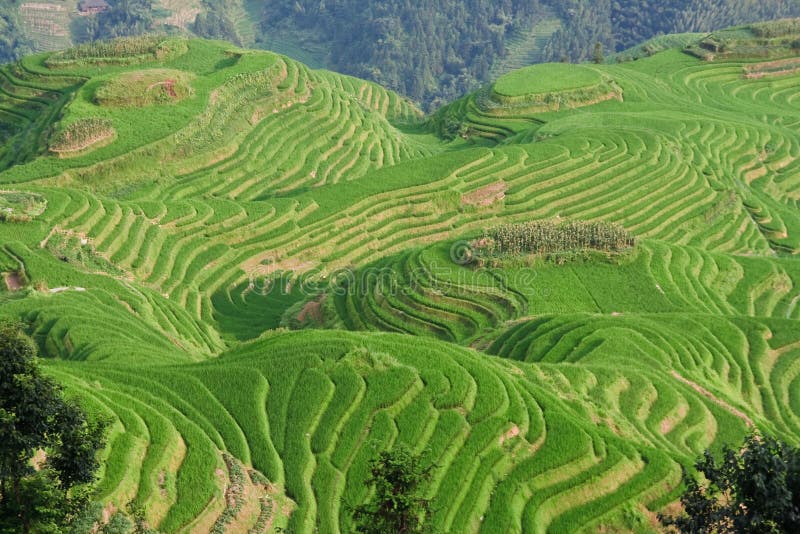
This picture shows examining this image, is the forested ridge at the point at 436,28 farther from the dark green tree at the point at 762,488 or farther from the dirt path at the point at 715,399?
the dark green tree at the point at 762,488

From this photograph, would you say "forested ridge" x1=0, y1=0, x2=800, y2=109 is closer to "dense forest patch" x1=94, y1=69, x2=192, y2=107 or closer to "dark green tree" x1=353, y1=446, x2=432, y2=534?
"dense forest patch" x1=94, y1=69, x2=192, y2=107

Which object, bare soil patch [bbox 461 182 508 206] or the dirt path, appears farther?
bare soil patch [bbox 461 182 508 206]

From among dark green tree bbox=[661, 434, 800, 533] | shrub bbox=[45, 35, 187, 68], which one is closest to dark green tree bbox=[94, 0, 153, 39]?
shrub bbox=[45, 35, 187, 68]

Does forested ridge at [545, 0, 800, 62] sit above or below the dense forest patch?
above

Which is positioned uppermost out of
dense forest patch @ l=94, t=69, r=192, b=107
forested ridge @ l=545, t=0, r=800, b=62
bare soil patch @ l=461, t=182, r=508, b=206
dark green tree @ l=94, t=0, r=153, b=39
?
dark green tree @ l=94, t=0, r=153, b=39

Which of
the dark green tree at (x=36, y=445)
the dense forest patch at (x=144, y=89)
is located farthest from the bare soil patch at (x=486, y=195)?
the dark green tree at (x=36, y=445)

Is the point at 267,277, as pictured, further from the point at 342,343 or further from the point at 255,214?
the point at 342,343

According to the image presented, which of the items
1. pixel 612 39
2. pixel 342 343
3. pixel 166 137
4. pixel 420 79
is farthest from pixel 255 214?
pixel 612 39
